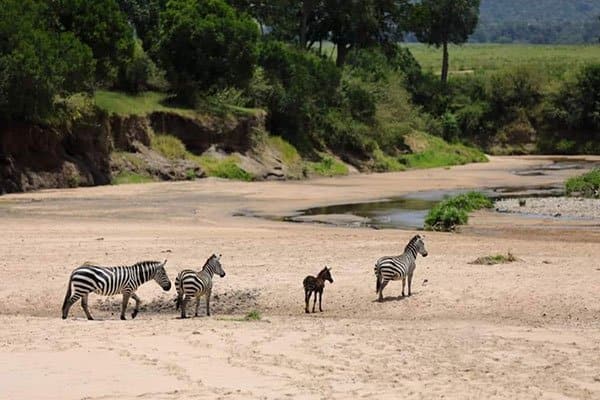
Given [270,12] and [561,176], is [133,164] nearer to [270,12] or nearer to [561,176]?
[561,176]

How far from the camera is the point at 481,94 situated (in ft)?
321

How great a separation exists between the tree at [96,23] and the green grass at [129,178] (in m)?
5.61

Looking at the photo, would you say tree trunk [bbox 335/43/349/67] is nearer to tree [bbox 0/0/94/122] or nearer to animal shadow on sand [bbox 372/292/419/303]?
tree [bbox 0/0/94/122]

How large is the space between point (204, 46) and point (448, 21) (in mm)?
41512

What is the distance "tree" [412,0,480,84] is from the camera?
97.4 metres

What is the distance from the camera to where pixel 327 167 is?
217 feet

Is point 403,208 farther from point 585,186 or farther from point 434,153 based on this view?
point 434,153

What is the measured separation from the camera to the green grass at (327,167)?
213 ft

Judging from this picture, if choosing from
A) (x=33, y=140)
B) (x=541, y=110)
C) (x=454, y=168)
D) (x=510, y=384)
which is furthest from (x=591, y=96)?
(x=510, y=384)

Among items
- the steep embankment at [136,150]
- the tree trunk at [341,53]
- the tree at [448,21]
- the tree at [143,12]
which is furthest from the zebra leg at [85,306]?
the tree at [448,21]

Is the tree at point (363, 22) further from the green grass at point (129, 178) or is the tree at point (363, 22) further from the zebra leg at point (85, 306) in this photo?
the zebra leg at point (85, 306)

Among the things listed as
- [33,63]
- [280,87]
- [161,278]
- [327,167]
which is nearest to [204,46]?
[280,87]

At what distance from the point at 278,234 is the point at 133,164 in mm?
24862

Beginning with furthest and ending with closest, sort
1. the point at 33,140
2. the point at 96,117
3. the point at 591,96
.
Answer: the point at 591,96 < the point at 96,117 < the point at 33,140
